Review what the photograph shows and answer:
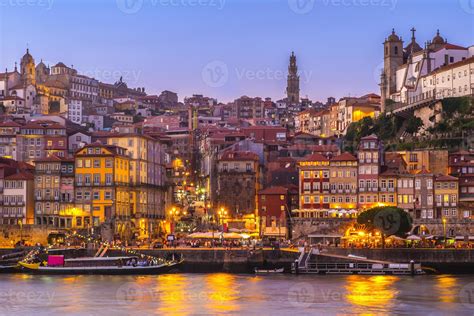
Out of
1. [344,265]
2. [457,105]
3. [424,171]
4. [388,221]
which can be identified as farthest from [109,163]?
[457,105]

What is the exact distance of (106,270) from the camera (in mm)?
74062

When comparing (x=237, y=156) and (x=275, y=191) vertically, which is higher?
(x=237, y=156)

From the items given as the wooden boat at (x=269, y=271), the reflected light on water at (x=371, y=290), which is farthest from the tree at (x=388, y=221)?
the wooden boat at (x=269, y=271)

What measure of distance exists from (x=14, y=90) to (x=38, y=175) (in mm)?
71699

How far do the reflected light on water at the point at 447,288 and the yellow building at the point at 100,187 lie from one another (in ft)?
111

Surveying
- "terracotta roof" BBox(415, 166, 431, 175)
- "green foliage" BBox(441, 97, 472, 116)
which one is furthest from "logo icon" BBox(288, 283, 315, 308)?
"green foliage" BBox(441, 97, 472, 116)

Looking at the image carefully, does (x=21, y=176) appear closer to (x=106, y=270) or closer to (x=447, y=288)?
(x=106, y=270)

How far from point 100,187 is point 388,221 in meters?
28.2

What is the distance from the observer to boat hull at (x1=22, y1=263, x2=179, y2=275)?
242ft

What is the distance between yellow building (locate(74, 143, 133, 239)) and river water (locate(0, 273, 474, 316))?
20734 mm

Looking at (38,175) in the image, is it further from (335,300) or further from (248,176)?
(335,300)

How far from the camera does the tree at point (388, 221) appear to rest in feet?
260

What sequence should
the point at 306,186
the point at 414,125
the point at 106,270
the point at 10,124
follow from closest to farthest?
1. the point at 106,270
2. the point at 306,186
3. the point at 414,125
4. the point at 10,124

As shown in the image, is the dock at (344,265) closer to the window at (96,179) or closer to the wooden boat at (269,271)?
the wooden boat at (269,271)
